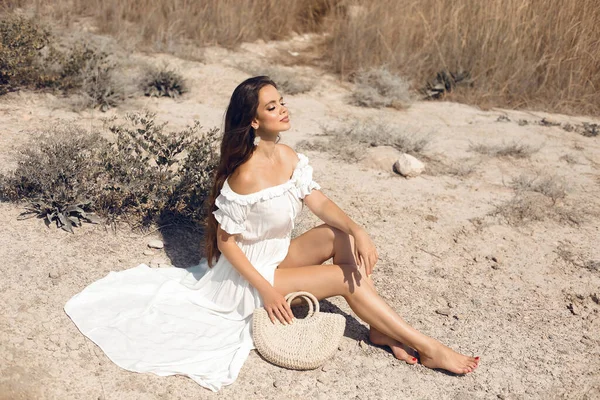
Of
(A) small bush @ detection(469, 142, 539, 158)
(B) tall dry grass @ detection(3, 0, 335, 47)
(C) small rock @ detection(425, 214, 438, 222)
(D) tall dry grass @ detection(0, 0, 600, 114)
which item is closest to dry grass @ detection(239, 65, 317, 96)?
(D) tall dry grass @ detection(0, 0, 600, 114)

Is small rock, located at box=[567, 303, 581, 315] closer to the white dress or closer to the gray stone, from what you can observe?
the white dress

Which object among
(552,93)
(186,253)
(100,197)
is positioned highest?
(100,197)

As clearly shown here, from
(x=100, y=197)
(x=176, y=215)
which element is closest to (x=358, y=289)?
(x=176, y=215)

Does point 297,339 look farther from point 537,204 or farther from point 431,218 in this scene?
point 537,204

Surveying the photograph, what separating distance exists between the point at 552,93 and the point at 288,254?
4.94m

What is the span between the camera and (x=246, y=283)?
3359 millimetres

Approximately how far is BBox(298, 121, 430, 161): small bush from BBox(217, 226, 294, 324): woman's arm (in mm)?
2449

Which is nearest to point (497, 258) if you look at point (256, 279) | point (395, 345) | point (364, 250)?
point (395, 345)

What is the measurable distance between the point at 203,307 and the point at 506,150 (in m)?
3.59

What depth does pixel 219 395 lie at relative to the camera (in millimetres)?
3061

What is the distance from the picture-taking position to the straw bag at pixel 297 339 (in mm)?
3166

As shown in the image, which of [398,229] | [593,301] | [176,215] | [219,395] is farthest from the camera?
[398,229]

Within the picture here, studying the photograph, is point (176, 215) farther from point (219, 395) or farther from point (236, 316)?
point (219, 395)

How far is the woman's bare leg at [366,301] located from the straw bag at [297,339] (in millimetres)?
167
